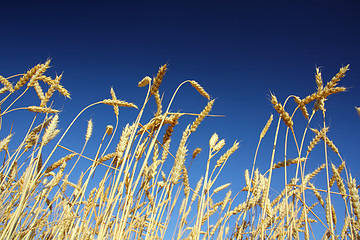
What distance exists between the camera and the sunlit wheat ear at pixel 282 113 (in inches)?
77.6

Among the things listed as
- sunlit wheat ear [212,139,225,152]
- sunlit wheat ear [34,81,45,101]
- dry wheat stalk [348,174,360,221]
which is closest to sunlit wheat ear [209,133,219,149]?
sunlit wheat ear [212,139,225,152]

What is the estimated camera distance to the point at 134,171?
186 centimetres

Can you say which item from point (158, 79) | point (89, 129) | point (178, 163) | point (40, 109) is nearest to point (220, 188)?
point (178, 163)

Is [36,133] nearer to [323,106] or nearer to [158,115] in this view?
[158,115]

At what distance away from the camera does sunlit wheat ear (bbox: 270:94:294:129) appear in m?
1.97

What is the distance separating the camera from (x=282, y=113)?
6.49ft

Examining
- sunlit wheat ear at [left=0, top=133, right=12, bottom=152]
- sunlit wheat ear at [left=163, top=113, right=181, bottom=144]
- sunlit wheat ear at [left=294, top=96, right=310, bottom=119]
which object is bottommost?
sunlit wheat ear at [left=0, top=133, right=12, bottom=152]

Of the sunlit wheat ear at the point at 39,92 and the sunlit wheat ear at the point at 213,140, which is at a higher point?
the sunlit wheat ear at the point at 39,92

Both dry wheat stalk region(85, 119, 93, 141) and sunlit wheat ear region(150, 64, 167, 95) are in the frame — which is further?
dry wheat stalk region(85, 119, 93, 141)

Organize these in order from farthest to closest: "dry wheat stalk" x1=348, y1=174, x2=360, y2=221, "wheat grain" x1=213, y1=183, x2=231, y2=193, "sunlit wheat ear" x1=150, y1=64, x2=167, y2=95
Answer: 1. "wheat grain" x1=213, y1=183, x2=231, y2=193
2. "dry wheat stalk" x1=348, y1=174, x2=360, y2=221
3. "sunlit wheat ear" x1=150, y1=64, x2=167, y2=95

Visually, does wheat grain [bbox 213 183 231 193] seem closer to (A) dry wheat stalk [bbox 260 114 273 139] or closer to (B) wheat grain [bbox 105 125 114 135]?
(A) dry wheat stalk [bbox 260 114 273 139]

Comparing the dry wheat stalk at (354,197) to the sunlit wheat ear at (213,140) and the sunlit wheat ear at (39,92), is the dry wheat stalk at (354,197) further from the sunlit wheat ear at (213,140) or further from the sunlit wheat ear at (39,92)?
the sunlit wheat ear at (39,92)

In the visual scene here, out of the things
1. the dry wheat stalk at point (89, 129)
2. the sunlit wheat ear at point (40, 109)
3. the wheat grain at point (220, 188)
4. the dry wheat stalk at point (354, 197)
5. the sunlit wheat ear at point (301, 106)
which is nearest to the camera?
the dry wheat stalk at point (354, 197)

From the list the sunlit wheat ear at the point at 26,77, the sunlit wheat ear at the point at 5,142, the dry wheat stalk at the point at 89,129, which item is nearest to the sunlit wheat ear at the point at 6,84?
the sunlit wheat ear at the point at 26,77
